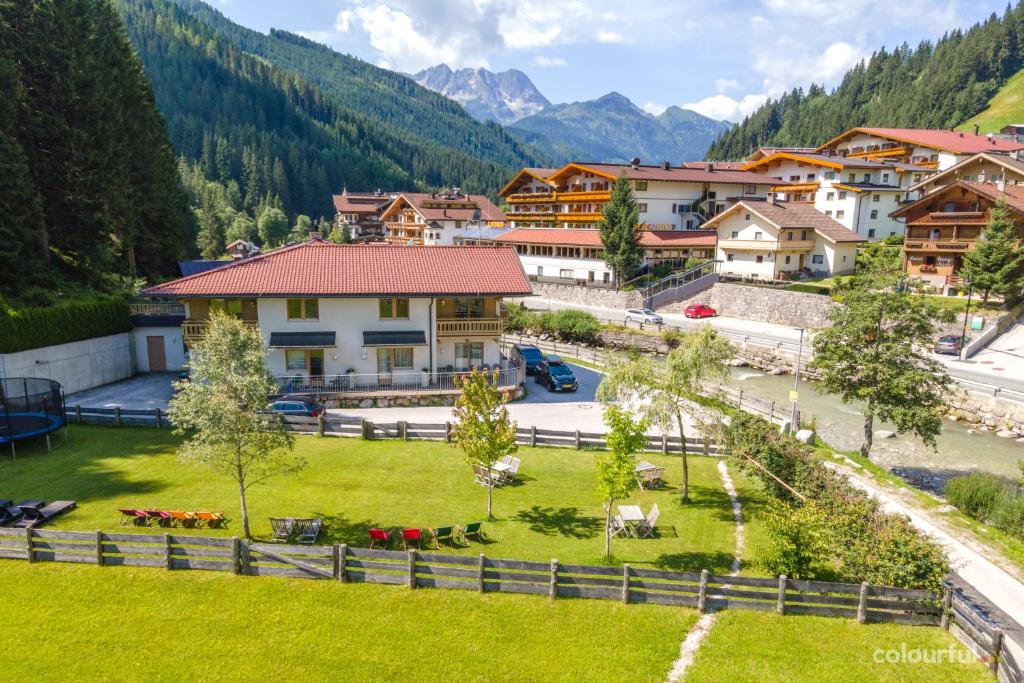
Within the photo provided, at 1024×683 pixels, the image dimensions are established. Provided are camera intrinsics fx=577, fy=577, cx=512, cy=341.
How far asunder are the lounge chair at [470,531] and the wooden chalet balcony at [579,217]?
189 feet

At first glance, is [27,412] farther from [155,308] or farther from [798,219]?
[798,219]

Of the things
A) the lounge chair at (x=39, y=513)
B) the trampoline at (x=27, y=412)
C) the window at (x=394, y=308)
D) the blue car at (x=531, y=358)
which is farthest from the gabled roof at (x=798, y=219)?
the lounge chair at (x=39, y=513)

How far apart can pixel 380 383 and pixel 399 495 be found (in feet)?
42.2

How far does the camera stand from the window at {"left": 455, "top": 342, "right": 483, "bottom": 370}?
32969mm

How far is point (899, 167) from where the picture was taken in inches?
2680

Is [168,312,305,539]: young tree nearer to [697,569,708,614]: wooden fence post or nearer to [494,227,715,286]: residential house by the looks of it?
[697,569,708,614]: wooden fence post

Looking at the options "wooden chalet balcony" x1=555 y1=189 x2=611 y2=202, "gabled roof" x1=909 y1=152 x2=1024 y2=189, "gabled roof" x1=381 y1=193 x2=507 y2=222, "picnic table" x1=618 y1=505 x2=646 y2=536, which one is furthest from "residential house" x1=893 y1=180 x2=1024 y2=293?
"gabled roof" x1=381 y1=193 x2=507 y2=222

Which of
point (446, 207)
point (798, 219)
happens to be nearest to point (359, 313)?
point (798, 219)

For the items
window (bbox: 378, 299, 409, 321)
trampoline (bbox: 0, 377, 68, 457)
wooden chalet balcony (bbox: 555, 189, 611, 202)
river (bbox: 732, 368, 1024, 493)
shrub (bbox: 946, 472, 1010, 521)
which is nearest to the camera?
shrub (bbox: 946, 472, 1010, 521)

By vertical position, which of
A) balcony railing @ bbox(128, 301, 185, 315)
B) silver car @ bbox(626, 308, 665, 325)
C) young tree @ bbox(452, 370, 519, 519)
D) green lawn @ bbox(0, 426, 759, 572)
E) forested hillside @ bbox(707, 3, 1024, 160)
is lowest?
green lawn @ bbox(0, 426, 759, 572)

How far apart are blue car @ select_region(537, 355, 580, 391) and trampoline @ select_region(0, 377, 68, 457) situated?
2319 centimetres

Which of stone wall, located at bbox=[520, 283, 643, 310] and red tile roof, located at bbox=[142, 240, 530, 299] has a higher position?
red tile roof, located at bbox=[142, 240, 530, 299]

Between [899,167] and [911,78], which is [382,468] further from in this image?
[911,78]

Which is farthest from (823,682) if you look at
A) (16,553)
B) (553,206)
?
(553,206)
